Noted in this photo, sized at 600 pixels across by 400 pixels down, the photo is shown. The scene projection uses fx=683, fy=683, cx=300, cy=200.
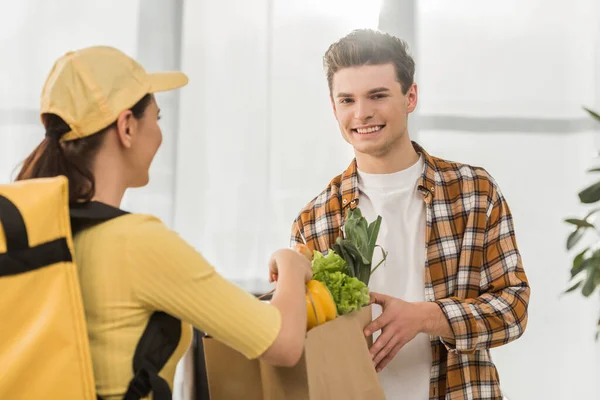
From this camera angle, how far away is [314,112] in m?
2.49

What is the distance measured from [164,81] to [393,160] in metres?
0.79

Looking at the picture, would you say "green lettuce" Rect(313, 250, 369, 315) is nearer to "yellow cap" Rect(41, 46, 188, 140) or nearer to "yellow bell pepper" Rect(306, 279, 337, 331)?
"yellow bell pepper" Rect(306, 279, 337, 331)

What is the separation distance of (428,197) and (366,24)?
98 centimetres

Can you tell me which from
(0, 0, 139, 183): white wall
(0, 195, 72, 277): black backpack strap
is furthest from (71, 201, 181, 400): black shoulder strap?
(0, 0, 139, 183): white wall

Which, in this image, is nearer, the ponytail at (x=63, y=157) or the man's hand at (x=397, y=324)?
the ponytail at (x=63, y=157)

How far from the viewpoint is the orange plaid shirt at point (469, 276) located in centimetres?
161

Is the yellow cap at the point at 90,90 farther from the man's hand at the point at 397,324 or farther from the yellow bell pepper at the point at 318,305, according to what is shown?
the man's hand at the point at 397,324

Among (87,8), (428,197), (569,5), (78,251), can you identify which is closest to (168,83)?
(78,251)

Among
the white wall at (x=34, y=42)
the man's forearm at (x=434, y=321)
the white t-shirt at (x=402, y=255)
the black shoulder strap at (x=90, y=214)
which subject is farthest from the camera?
the white wall at (x=34, y=42)

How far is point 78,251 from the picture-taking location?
1.08 metres

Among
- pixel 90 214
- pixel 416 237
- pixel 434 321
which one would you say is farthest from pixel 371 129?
pixel 90 214

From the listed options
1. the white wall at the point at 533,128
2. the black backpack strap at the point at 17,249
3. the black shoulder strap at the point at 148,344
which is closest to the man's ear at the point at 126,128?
the black shoulder strap at the point at 148,344

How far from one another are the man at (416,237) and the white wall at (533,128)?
2.40 feet

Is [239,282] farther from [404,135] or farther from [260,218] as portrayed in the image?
[404,135]
